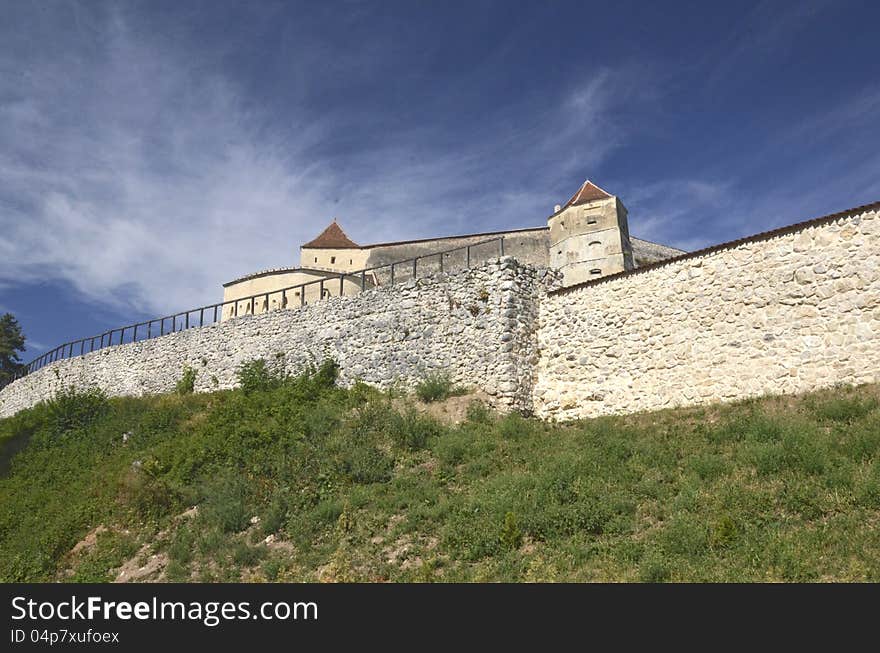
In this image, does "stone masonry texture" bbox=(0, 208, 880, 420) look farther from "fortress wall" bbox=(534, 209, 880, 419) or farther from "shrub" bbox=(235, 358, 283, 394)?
"shrub" bbox=(235, 358, 283, 394)

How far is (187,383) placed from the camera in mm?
24734

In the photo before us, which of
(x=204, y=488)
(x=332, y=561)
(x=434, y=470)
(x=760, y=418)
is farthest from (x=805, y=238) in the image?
(x=204, y=488)

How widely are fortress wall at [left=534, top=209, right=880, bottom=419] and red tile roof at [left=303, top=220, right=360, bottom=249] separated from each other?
936 inches

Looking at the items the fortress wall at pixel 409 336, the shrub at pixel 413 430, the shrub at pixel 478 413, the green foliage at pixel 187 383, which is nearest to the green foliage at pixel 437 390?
the fortress wall at pixel 409 336

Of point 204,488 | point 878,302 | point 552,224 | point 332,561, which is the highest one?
point 552,224

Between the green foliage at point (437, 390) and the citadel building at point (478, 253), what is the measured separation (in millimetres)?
5915

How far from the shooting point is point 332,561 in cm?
970

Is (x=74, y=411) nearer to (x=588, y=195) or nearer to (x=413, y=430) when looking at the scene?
(x=413, y=430)

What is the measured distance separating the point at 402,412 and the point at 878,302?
10450 millimetres

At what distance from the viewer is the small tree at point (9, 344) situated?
45344mm

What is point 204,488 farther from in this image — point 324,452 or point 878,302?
point 878,302

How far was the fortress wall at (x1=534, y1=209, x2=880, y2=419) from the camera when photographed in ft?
37.9

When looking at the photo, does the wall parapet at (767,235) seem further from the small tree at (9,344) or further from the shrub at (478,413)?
the small tree at (9,344)

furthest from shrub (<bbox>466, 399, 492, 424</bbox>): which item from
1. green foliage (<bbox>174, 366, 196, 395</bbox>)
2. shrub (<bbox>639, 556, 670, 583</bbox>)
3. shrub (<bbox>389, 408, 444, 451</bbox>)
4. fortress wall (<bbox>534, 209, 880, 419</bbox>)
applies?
green foliage (<bbox>174, 366, 196, 395</bbox>)
